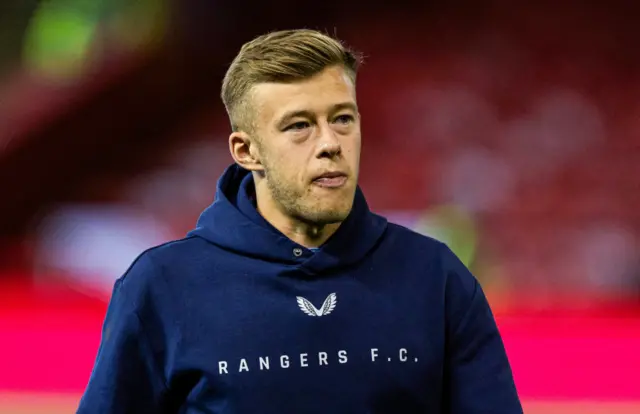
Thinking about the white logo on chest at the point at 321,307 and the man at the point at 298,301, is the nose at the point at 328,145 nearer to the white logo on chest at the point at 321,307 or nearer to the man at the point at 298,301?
the man at the point at 298,301

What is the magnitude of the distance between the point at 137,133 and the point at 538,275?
1.60m

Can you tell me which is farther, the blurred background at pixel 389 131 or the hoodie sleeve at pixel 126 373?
the blurred background at pixel 389 131

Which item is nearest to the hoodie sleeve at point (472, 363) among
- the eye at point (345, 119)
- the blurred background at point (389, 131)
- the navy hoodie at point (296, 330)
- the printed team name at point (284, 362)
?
the navy hoodie at point (296, 330)

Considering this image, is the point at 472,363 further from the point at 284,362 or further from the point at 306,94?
the point at 306,94

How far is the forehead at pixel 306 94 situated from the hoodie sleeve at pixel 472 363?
0.81 feet

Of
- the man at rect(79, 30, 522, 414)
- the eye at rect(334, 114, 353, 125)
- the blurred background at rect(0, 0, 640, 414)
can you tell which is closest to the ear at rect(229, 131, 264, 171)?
the man at rect(79, 30, 522, 414)

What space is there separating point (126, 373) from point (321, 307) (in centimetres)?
22

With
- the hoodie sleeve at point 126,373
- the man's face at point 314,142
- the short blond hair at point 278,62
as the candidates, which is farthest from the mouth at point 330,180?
the hoodie sleeve at point 126,373

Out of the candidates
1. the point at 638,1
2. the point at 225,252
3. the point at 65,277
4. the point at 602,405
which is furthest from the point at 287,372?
the point at 638,1

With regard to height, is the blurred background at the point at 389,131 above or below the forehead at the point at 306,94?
above

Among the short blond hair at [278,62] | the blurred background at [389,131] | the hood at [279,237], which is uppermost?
the blurred background at [389,131]

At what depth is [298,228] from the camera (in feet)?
3.67

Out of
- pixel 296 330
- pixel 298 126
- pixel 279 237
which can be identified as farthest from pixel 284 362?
pixel 298 126

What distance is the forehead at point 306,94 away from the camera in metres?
1.06
